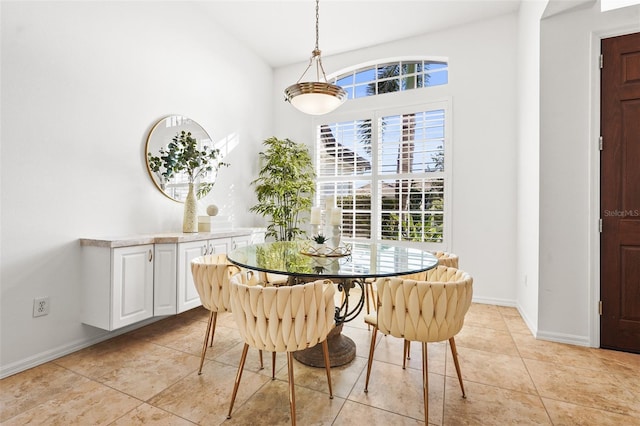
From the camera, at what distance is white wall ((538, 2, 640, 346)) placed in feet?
8.23

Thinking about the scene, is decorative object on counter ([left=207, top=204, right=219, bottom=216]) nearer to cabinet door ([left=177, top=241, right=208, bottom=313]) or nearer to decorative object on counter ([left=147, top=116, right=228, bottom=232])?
decorative object on counter ([left=147, top=116, right=228, bottom=232])

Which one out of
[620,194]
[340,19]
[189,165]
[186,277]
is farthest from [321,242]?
[340,19]

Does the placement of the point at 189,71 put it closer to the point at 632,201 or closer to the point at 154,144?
the point at 154,144

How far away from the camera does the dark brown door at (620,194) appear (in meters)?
2.40

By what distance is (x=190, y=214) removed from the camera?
3088mm

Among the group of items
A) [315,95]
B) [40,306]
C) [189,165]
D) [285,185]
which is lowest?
[40,306]

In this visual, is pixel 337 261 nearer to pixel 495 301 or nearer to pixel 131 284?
pixel 131 284

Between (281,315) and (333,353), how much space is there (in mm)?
949

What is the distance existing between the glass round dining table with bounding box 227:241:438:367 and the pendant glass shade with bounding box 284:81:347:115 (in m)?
1.16

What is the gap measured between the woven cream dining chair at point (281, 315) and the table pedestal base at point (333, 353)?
2.12ft

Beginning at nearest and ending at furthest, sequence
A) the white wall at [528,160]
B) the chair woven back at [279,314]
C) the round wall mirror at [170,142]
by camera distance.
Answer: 1. the chair woven back at [279,314]
2. the white wall at [528,160]
3. the round wall mirror at [170,142]

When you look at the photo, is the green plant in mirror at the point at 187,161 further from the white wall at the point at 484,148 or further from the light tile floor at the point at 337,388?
the white wall at the point at 484,148

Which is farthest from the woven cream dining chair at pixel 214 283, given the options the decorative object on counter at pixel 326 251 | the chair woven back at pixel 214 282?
the decorative object on counter at pixel 326 251

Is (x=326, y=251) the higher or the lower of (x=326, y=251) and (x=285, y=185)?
the lower
